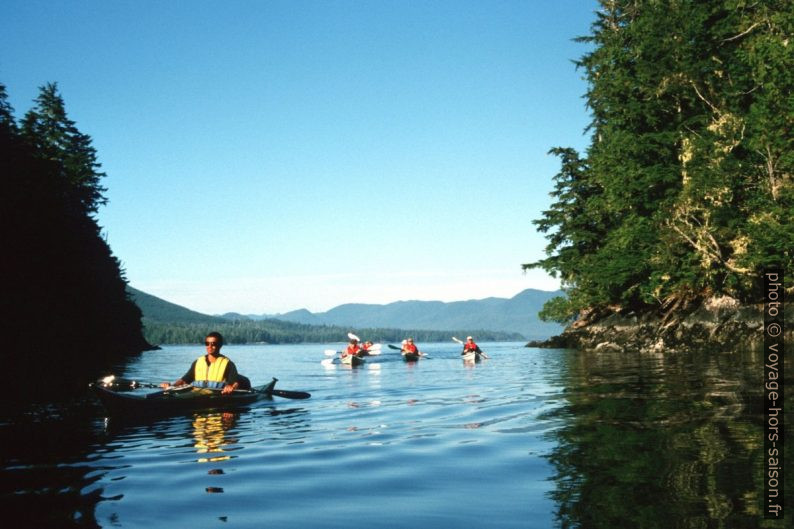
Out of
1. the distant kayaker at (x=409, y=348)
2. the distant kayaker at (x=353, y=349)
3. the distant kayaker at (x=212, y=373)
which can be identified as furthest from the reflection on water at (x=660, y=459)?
the distant kayaker at (x=409, y=348)

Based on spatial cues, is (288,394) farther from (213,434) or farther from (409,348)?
(409,348)

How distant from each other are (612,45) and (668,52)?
4177mm

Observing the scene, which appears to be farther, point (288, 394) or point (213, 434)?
point (288, 394)

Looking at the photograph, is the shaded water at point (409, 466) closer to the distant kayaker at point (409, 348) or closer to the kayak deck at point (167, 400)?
the kayak deck at point (167, 400)

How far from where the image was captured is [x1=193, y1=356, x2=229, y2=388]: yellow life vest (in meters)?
14.9

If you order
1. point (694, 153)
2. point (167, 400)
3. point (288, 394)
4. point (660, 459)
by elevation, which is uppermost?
point (694, 153)

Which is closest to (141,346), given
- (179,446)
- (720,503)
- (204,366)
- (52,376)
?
(52,376)

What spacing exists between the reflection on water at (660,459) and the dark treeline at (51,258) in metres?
17.5

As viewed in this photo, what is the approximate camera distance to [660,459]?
729 cm

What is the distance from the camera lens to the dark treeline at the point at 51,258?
3086 cm

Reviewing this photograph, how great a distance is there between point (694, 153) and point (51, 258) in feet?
113

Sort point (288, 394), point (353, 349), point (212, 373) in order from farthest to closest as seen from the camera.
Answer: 1. point (353, 349)
2. point (288, 394)
3. point (212, 373)

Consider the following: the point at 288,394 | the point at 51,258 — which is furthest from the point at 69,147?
the point at 288,394

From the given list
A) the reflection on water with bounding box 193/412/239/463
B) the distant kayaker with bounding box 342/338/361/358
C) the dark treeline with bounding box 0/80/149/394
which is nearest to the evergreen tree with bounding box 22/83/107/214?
the dark treeline with bounding box 0/80/149/394
